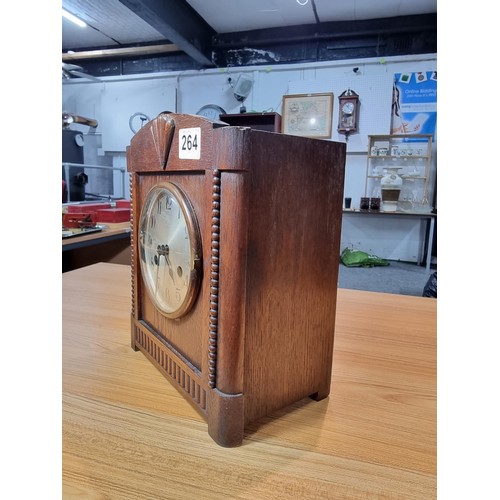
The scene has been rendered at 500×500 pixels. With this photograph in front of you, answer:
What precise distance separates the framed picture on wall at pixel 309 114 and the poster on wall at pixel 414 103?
2.50 ft

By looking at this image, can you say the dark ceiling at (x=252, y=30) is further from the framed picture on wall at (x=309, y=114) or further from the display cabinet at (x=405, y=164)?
the display cabinet at (x=405, y=164)

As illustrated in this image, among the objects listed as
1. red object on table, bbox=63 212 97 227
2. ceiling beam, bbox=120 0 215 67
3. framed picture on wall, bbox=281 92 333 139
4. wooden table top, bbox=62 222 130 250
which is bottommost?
wooden table top, bbox=62 222 130 250

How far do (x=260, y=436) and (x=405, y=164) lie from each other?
15.6 ft

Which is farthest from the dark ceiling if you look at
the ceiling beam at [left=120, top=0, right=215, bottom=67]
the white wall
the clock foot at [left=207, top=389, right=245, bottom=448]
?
the clock foot at [left=207, top=389, right=245, bottom=448]

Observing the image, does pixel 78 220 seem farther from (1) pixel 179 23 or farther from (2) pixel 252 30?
(2) pixel 252 30

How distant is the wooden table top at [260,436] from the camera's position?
0.37 metres

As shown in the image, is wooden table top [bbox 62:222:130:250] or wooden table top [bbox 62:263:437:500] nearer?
wooden table top [bbox 62:263:437:500]

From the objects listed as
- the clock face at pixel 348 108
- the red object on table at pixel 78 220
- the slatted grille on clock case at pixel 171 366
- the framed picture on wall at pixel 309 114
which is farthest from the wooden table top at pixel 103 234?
the clock face at pixel 348 108

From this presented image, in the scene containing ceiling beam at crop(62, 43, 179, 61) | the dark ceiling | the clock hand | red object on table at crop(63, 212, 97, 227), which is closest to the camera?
the clock hand

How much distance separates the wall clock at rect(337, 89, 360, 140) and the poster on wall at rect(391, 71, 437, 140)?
1.42 feet

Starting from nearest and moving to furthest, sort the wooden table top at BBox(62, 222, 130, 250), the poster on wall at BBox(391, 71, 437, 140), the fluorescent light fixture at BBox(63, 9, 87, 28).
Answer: the wooden table top at BBox(62, 222, 130, 250), the fluorescent light fixture at BBox(63, 9, 87, 28), the poster on wall at BBox(391, 71, 437, 140)

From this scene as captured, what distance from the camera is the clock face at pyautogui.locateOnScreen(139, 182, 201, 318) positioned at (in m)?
0.45

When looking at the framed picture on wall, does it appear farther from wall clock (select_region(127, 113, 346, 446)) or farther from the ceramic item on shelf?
wall clock (select_region(127, 113, 346, 446))
